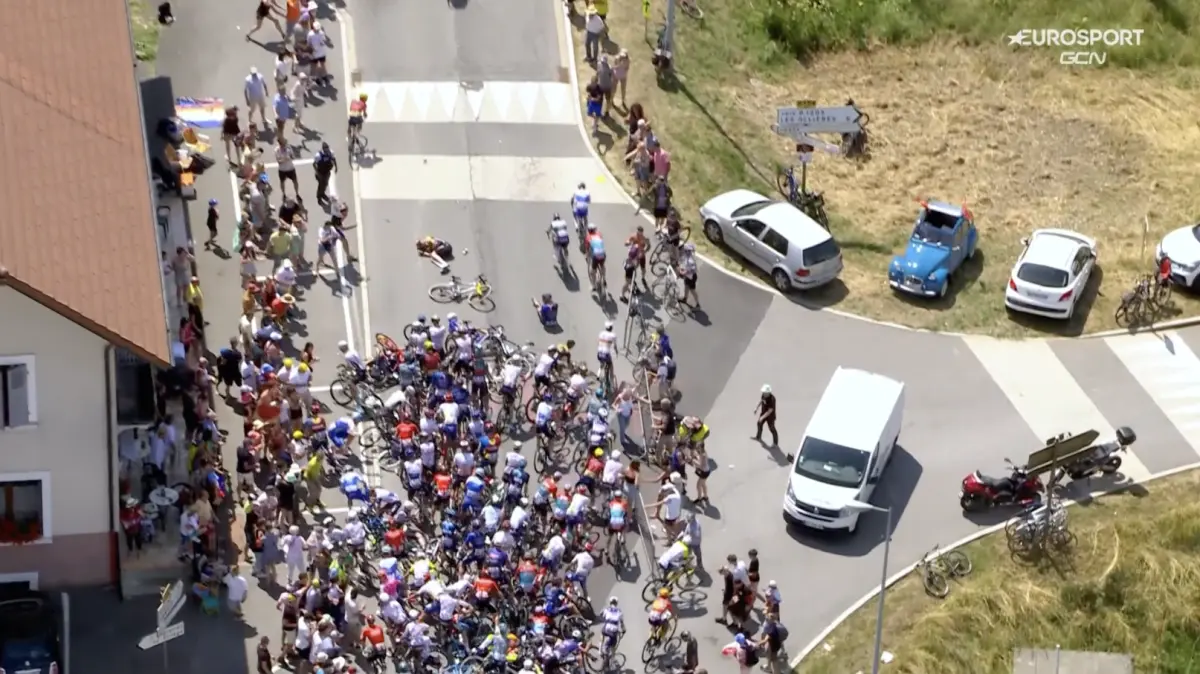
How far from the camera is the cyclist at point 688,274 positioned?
47250 mm

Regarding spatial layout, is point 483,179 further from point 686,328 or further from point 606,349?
point 606,349

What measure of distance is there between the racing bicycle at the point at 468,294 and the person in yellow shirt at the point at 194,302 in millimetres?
5677

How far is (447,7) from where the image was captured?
5659 centimetres

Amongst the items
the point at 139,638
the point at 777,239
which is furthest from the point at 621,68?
the point at 139,638

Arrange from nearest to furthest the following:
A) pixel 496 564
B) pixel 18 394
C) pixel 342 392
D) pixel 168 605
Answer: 1. pixel 168 605
2. pixel 18 394
3. pixel 496 564
4. pixel 342 392

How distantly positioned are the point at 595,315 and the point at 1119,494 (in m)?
13.0

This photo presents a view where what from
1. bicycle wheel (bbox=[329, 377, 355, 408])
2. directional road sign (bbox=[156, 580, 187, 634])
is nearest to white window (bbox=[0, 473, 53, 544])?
directional road sign (bbox=[156, 580, 187, 634])

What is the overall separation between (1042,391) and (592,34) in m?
16.9

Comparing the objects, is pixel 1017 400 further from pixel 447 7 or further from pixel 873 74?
pixel 447 7

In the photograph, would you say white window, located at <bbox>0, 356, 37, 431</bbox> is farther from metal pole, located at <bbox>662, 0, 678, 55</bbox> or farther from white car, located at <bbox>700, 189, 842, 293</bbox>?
metal pole, located at <bbox>662, 0, 678, 55</bbox>

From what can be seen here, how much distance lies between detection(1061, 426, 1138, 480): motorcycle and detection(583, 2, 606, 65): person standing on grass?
762 inches

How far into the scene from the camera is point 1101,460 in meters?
42.7

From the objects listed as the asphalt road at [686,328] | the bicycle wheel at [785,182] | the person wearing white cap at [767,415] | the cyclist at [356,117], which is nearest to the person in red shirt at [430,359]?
the asphalt road at [686,328]

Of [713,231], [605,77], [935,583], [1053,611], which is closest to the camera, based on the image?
[1053,611]
